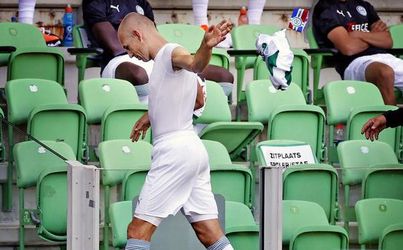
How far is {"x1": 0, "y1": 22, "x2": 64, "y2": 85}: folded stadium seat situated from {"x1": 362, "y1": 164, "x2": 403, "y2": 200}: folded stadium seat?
3420 millimetres

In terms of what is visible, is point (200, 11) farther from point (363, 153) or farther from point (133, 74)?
point (363, 153)

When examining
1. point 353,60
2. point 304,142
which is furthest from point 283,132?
point 353,60

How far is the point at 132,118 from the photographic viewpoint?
8695 millimetres

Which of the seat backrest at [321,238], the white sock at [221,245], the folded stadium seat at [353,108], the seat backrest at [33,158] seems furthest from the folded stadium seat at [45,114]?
the seat backrest at [321,238]

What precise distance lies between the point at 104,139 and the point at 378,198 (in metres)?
2.31

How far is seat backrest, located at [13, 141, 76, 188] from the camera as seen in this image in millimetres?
6866

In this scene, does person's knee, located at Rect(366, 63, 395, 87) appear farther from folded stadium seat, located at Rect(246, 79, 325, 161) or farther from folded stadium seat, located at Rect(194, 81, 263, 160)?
folded stadium seat, located at Rect(194, 81, 263, 160)

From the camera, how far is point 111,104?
29.4 ft

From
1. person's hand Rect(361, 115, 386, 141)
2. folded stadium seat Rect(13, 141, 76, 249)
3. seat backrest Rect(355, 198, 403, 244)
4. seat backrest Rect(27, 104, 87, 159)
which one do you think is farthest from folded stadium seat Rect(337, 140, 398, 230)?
folded stadium seat Rect(13, 141, 76, 249)

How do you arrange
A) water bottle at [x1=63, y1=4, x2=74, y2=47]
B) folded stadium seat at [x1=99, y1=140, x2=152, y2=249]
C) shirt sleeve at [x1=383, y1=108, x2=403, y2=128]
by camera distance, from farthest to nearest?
water bottle at [x1=63, y1=4, x2=74, y2=47] < shirt sleeve at [x1=383, y1=108, x2=403, y2=128] < folded stadium seat at [x1=99, y1=140, x2=152, y2=249]

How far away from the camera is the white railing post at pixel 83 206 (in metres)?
6.23

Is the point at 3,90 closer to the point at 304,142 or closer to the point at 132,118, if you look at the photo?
the point at 132,118

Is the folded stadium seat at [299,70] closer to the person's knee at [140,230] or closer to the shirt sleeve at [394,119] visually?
the shirt sleeve at [394,119]

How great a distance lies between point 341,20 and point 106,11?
1.73 metres
